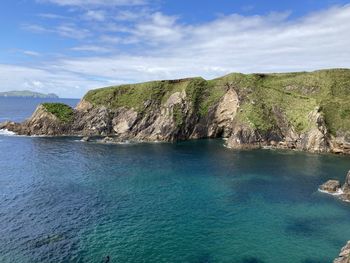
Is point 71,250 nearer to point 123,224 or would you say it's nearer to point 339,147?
point 123,224

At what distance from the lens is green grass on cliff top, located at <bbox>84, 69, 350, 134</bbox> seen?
145513mm

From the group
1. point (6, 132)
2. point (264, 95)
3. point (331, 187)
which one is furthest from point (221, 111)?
point (6, 132)

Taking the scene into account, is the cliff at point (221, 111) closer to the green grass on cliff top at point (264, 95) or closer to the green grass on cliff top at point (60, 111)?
the green grass on cliff top at point (264, 95)

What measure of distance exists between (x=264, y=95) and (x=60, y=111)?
106330 mm

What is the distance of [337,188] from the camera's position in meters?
85.6

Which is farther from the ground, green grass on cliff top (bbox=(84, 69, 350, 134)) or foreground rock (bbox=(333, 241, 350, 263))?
green grass on cliff top (bbox=(84, 69, 350, 134))

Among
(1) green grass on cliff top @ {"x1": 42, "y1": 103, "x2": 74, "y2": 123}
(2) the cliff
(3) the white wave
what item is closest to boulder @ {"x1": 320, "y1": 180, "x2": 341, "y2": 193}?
(2) the cliff

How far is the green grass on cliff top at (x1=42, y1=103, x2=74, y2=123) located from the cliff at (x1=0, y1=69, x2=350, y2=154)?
553mm

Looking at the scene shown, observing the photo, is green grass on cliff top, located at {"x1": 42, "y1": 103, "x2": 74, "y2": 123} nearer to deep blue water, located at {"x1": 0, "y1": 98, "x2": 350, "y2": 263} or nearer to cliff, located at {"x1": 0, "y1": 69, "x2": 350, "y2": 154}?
cliff, located at {"x1": 0, "y1": 69, "x2": 350, "y2": 154}

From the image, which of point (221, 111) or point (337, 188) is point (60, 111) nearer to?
point (221, 111)

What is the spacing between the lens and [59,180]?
3590 inches

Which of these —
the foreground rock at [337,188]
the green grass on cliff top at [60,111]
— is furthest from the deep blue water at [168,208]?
the green grass on cliff top at [60,111]

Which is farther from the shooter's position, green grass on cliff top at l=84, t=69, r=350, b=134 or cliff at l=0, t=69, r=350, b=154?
green grass on cliff top at l=84, t=69, r=350, b=134

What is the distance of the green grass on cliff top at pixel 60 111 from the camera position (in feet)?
555
